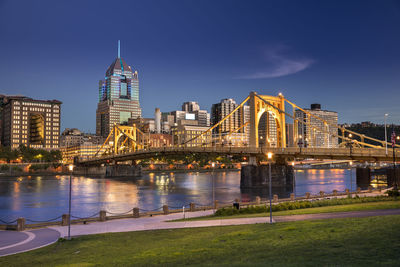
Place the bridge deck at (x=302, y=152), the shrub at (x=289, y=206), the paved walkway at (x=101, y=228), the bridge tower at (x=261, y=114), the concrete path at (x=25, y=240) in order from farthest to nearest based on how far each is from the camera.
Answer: the bridge tower at (x=261, y=114) → the bridge deck at (x=302, y=152) → the shrub at (x=289, y=206) → the paved walkway at (x=101, y=228) → the concrete path at (x=25, y=240)

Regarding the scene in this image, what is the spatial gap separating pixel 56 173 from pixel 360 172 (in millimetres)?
121447

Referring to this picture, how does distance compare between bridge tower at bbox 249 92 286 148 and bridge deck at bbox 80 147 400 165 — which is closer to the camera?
bridge deck at bbox 80 147 400 165

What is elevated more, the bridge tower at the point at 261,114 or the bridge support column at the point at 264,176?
the bridge tower at the point at 261,114

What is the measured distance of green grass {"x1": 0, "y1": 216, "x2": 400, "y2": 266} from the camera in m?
13.1

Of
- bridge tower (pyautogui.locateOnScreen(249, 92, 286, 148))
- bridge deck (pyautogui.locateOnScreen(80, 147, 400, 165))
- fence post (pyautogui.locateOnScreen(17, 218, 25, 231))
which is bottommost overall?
fence post (pyautogui.locateOnScreen(17, 218, 25, 231))

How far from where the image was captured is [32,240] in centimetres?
2250

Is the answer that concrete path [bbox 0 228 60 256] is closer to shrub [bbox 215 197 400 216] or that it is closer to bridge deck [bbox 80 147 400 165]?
shrub [bbox 215 197 400 216]

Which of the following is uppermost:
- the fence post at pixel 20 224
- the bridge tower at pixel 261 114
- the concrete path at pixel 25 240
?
the bridge tower at pixel 261 114

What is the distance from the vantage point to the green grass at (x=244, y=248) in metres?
13.1

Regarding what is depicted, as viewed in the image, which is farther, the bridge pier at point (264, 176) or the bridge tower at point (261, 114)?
the bridge tower at point (261, 114)

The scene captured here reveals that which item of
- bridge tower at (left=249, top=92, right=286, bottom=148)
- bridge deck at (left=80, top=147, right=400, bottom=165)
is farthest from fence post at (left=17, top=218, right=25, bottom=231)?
bridge tower at (left=249, top=92, right=286, bottom=148)

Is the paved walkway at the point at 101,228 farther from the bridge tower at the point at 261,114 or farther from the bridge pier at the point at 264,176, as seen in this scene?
the bridge tower at the point at 261,114

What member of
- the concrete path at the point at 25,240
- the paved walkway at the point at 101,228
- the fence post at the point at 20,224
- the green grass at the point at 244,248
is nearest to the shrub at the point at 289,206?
the paved walkway at the point at 101,228

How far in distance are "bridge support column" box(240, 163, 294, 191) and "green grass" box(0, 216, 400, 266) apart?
6146cm
